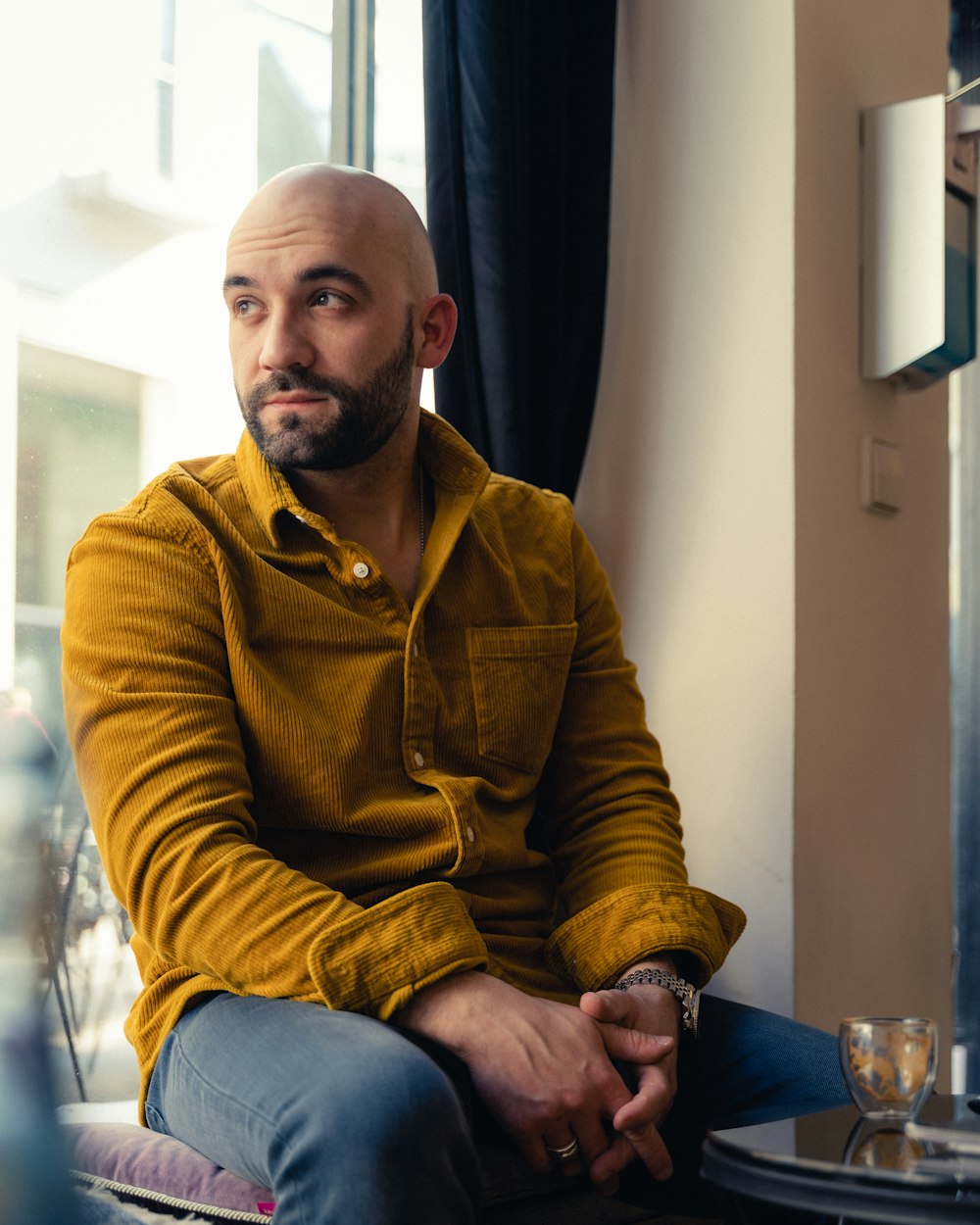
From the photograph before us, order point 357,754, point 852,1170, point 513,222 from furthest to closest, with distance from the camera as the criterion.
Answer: point 513,222, point 357,754, point 852,1170

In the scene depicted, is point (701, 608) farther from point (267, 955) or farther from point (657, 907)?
point (267, 955)

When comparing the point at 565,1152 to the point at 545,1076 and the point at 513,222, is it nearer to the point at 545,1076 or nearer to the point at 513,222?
the point at 545,1076

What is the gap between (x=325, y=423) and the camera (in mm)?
1603

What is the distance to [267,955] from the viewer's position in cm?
129

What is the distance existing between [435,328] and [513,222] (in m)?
0.38

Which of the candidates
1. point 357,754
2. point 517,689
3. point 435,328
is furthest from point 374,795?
point 435,328

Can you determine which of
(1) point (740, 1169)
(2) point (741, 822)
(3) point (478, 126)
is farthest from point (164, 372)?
(1) point (740, 1169)

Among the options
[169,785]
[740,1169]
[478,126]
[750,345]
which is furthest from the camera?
[750,345]

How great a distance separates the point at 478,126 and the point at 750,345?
0.53 metres

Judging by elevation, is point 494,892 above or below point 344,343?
below

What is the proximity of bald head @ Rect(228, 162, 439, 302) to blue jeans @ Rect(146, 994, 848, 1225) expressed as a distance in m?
0.84

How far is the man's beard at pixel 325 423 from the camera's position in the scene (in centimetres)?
159

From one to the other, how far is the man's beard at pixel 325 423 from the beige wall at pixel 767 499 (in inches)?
29.5

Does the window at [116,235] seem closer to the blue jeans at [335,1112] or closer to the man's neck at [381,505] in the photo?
the man's neck at [381,505]
